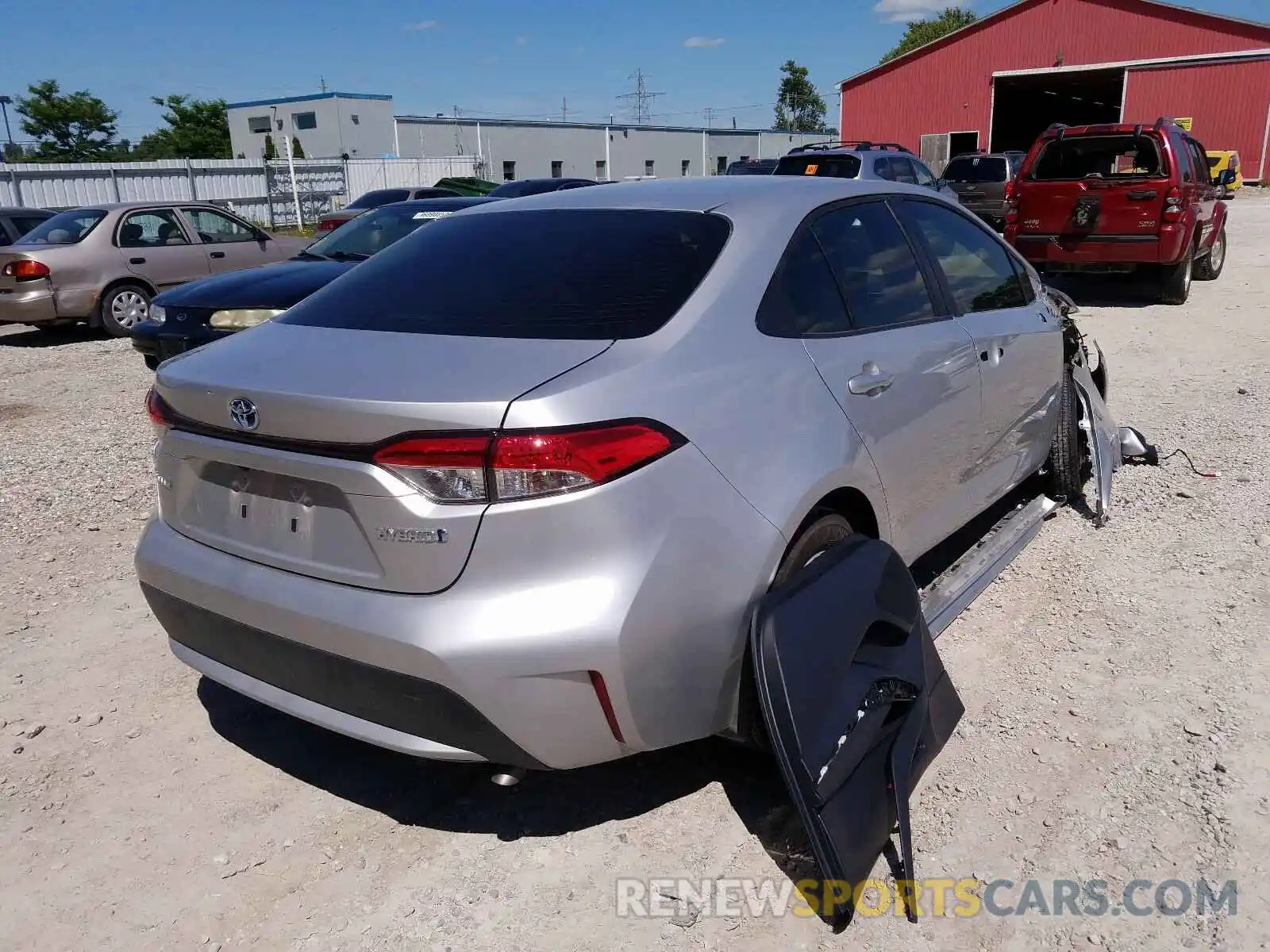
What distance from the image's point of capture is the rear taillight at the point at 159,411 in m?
2.76

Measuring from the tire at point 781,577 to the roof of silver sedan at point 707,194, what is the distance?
1038 millimetres

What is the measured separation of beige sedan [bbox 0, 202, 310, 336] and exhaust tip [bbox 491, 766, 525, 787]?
10557 millimetres

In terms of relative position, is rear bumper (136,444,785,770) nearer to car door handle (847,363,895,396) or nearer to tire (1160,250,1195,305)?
car door handle (847,363,895,396)

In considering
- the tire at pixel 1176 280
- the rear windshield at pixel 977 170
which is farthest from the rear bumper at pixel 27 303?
the rear windshield at pixel 977 170

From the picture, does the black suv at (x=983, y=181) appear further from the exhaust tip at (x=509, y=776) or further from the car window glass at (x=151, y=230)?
the exhaust tip at (x=509, y=776)

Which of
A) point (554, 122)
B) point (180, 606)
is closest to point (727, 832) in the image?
point (180, 606)

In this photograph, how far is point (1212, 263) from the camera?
13859mm

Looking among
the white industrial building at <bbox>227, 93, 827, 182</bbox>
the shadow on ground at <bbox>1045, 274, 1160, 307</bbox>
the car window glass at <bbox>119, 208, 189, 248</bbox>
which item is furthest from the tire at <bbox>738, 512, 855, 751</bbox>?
the white industrial building at <bbox>227, 93, 827, 182</bbox>

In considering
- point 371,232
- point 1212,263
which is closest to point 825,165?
point 1212,263

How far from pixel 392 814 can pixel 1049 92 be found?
43540 millimetres

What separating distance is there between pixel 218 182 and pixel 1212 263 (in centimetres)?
2570

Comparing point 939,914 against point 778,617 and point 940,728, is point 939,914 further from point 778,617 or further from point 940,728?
point 778,617

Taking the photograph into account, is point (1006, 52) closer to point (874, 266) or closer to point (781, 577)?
point (874, 266)

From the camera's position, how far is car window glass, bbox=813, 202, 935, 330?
10.5 ft
